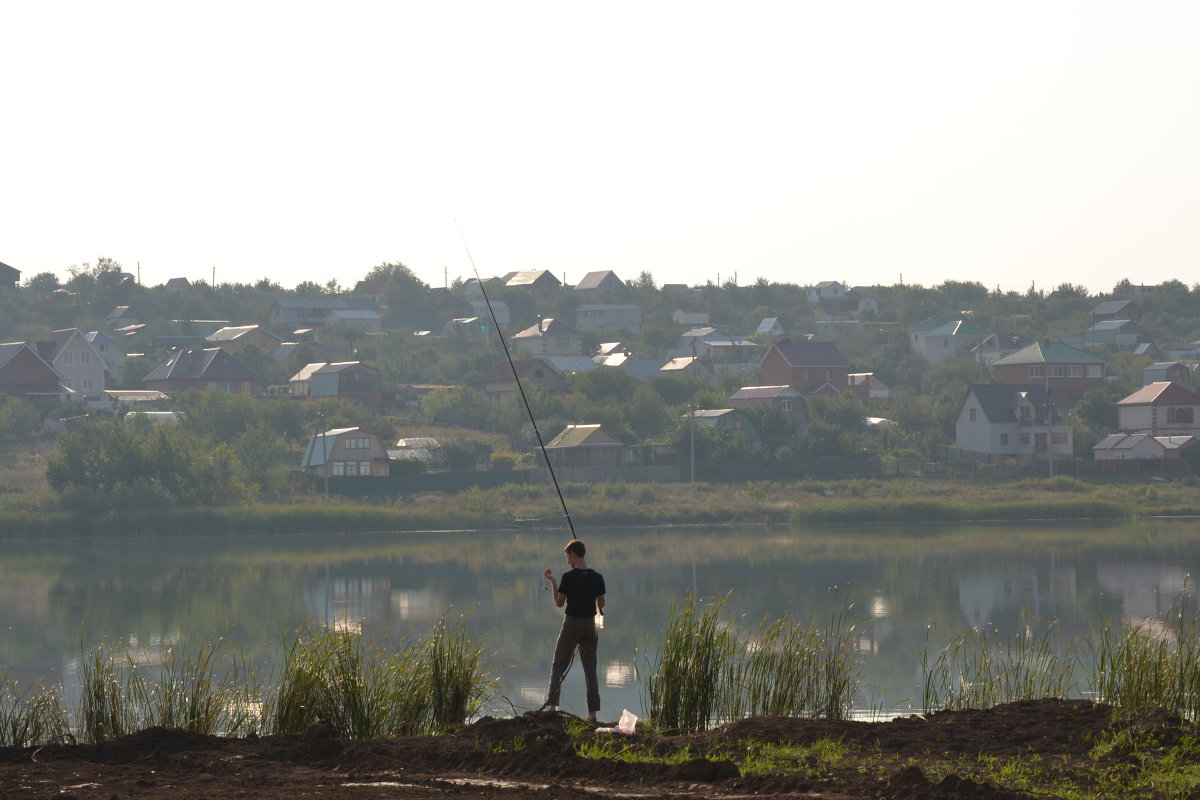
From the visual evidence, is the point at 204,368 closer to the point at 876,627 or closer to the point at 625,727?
the point at 876,627

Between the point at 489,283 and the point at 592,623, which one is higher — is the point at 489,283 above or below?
above

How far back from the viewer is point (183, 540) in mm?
53531

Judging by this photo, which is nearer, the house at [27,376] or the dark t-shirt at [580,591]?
the dark t-shirt at [580,591]

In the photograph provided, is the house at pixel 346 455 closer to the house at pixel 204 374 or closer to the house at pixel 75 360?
the house at pixel 204 374

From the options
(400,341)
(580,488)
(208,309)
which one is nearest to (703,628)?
(580,488)

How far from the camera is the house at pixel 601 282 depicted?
15850cm

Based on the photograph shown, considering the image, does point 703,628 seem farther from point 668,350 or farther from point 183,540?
point 668,350

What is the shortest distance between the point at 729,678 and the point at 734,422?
60.2m

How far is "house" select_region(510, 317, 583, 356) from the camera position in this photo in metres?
119

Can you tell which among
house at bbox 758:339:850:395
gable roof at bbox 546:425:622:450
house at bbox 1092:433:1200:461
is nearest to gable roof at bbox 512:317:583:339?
house at bbox 758:339:850:395

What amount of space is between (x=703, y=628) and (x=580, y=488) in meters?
50.0

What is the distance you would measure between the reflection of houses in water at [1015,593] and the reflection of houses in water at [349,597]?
12540 millimetres

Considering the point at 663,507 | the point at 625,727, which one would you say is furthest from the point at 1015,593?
the point at 663,507

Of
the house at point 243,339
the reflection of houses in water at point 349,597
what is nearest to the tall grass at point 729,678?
the reflection of houses in water at point 349,597
